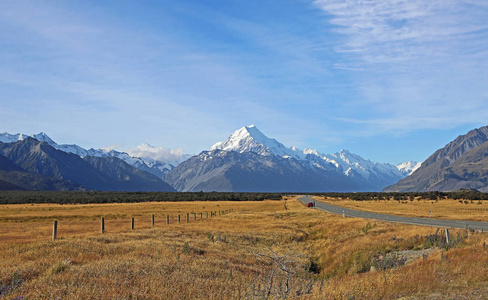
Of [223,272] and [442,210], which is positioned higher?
[223,272]

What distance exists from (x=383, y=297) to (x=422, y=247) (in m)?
12.8

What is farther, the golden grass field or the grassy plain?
the grassy plain

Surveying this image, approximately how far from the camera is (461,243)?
727 inches

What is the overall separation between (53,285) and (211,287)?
4747mm

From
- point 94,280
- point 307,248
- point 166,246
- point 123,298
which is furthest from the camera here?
point 307,248

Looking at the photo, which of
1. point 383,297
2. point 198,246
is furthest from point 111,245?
point 383,297

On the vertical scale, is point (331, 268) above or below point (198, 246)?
below

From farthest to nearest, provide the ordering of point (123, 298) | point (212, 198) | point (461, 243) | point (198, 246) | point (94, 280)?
point (212, 198), point (198, 246), point (461, 243), point (94, 280), point (123, 298)

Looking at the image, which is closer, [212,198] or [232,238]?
[232,238]

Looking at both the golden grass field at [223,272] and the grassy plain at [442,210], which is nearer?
the golden grass field at [223,272]

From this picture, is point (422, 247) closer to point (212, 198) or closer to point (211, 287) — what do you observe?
point (211, 287)

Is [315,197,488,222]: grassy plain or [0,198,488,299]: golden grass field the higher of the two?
[0,198,488,299]: golden grass field

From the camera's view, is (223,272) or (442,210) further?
(442,210)

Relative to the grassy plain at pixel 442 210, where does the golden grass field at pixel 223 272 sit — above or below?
above
